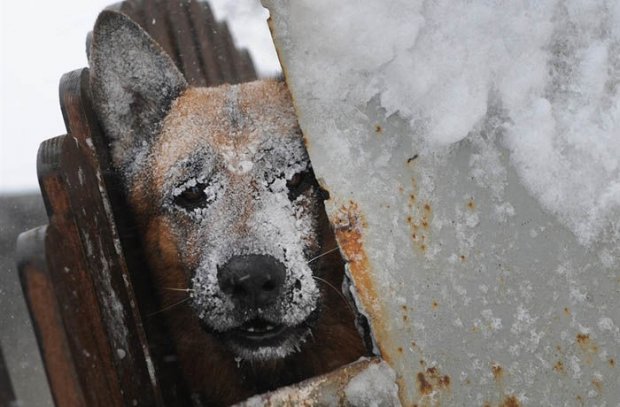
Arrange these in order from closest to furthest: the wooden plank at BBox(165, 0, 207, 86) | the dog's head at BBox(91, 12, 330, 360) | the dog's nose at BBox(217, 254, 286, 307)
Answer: the dog's nose at BBox(217, 254, 286, 307), the dog's head at BBox(91, 12, 330, 360), the wooden plank at BBox(165, 0, 207, 86)

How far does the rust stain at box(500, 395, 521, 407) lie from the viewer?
1605 mm

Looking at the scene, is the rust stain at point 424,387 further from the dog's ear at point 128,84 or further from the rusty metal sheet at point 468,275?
the dog's ear at point 128,84

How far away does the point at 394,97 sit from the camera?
5.67 ft

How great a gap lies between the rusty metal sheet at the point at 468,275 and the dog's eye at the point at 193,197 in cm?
116

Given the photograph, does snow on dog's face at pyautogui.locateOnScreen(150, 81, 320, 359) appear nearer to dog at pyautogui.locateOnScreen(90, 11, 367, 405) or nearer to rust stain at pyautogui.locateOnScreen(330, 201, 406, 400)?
dog at pyautogui.locateOnScreen(90, 11, 367, 405)

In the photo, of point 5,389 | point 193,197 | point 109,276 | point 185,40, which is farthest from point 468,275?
point 185,40

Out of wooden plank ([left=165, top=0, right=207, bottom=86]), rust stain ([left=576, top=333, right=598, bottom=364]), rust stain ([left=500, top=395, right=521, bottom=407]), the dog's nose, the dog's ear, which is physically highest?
wooden plank ([left=165, top=0, right=207, bottom=86])

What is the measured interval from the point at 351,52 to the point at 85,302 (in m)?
1.01

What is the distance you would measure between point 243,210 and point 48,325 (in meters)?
1.31

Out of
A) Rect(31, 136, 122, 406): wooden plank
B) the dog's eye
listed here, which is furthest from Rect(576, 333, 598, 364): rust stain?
the dog's eye

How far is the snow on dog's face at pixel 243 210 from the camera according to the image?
2.32m

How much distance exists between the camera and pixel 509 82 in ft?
5.57

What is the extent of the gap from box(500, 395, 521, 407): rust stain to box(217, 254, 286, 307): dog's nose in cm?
95

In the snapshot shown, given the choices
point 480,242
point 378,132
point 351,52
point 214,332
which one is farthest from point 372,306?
point 214,332
